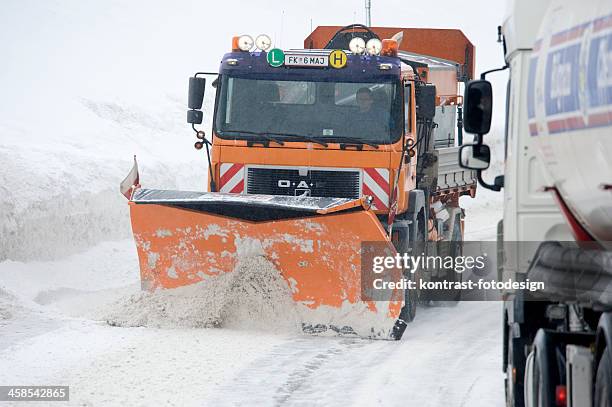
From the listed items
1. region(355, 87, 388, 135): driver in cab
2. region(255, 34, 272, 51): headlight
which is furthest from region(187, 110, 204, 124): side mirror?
region(355, 87, 388, 135): driver in cab

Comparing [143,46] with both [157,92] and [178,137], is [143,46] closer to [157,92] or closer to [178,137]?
[157,92]

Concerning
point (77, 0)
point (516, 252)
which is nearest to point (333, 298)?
point (516, 252)

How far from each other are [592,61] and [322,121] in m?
6.24

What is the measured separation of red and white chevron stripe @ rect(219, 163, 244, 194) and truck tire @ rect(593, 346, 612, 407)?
20.4 ft

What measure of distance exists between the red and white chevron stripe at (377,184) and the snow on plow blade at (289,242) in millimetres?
848

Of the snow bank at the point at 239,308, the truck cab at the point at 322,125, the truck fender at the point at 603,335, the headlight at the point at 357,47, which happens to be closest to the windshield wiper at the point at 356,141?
the truck cab at the point at 322,125

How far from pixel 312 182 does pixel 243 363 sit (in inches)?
102

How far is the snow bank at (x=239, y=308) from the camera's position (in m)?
9.83

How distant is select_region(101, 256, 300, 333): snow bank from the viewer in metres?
9.83

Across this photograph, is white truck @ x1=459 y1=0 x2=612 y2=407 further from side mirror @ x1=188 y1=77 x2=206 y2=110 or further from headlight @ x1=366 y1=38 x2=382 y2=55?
side mirror @ x1=188 y1=77 x2=206 y2=110

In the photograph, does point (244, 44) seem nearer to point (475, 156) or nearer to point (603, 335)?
point (475, 156)

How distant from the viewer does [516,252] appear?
6113mm

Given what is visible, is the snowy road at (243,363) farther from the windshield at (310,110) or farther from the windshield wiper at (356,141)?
the windshield at (310,110)

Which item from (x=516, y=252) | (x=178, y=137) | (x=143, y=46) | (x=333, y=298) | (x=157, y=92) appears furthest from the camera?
(x=143, y=46)
